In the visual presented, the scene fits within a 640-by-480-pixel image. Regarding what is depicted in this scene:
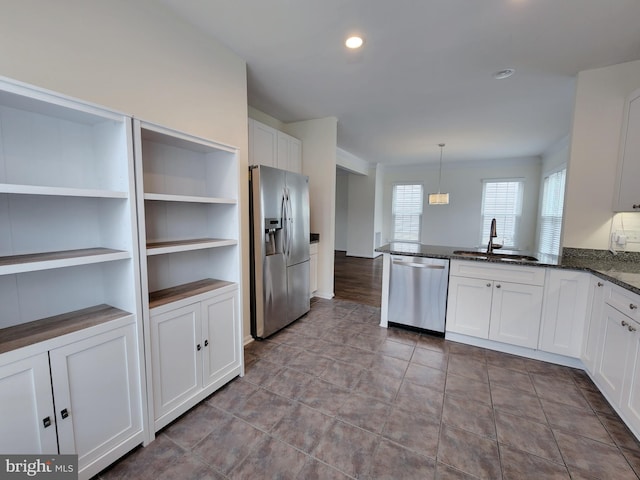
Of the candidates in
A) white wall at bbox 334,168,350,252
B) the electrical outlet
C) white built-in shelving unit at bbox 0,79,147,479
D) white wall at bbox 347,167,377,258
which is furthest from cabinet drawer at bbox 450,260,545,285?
white wall at bbox 334,168,350,252

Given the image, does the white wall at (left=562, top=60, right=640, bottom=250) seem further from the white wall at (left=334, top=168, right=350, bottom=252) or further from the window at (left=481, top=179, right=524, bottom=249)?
the white wall at (left=334, top=168, right=350, bottom=252)

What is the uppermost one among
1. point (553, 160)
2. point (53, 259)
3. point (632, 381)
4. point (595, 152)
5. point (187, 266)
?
point (553, 160)

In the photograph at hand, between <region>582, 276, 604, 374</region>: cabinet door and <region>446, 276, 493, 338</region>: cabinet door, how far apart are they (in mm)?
697

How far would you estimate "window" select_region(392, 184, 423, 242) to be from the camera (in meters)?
7.86

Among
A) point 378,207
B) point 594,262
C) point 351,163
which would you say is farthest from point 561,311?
point 378,207

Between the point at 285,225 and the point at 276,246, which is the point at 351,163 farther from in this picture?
the point at 276,246

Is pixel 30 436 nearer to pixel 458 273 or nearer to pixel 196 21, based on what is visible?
pixel 196 21

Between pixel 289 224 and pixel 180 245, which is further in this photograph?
pixel 289 224

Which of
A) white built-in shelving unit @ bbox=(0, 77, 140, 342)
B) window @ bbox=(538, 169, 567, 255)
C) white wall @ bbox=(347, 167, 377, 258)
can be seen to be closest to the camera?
white built-in shelving unit @ bbox=(0, 77, 140, 342)

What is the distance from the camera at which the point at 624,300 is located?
5.78 feet

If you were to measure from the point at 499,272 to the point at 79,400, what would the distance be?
3.18 m

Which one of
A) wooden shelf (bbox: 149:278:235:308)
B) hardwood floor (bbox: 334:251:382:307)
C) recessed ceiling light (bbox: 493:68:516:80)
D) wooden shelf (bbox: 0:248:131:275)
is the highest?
recessed ceiling light (bbox: 493:68:516:80)

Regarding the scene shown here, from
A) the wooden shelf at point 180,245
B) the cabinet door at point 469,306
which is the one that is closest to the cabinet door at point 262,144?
the wooden shelf at point 180,245

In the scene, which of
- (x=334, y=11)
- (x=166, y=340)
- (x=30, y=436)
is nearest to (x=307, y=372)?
(x=166, y=340)
